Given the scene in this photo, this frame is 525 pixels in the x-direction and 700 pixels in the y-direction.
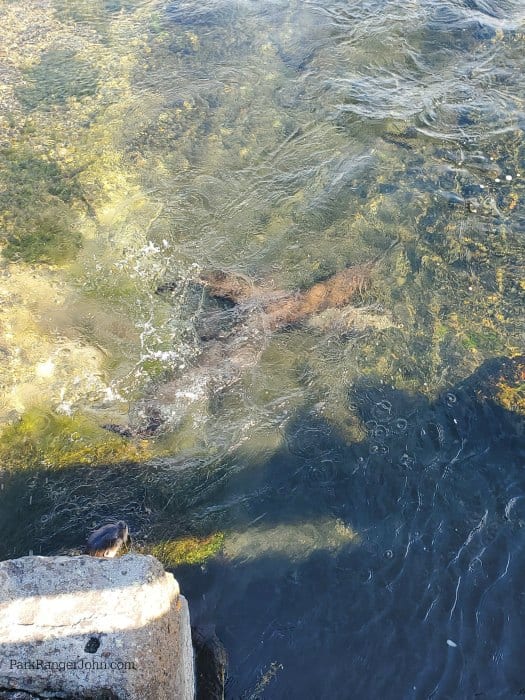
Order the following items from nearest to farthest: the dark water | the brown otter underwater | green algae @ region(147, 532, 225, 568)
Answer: the dark water, green algae @ region(147, 532, 225, 568), the brown otter underwater

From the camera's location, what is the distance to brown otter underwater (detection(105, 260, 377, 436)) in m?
5.84

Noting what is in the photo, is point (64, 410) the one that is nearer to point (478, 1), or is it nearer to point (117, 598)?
point (117, 598)

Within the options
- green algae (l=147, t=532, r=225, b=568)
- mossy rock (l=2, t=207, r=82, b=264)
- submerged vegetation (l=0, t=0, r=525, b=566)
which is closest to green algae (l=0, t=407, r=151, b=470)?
submerged vegetation (l=0, t=0, r=525, b=566)

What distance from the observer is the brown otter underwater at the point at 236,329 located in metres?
5.84

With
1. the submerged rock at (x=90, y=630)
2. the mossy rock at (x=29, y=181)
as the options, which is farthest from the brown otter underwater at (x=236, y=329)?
the mossy rock at (x=29, y=181)

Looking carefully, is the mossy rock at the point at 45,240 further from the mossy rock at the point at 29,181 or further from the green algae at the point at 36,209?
the mossy rock at the point at 29,181

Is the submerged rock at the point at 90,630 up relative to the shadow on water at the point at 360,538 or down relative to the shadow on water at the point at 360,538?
up

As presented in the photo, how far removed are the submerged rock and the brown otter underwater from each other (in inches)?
79.8

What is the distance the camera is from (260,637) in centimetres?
461

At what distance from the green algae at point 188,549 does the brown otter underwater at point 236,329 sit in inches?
48.6

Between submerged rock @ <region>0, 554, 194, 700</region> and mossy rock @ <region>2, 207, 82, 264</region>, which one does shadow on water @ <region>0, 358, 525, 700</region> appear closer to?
submerged rock @ <region>0, 554, 194, 700</region>

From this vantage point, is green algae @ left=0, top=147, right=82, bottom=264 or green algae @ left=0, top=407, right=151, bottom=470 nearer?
green algae @ left=0, top=407, right=151, bottom=470

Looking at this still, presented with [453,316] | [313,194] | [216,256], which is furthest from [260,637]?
[313,194]

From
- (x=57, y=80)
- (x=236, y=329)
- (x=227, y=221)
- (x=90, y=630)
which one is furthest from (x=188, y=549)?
(x=57, y=80)
